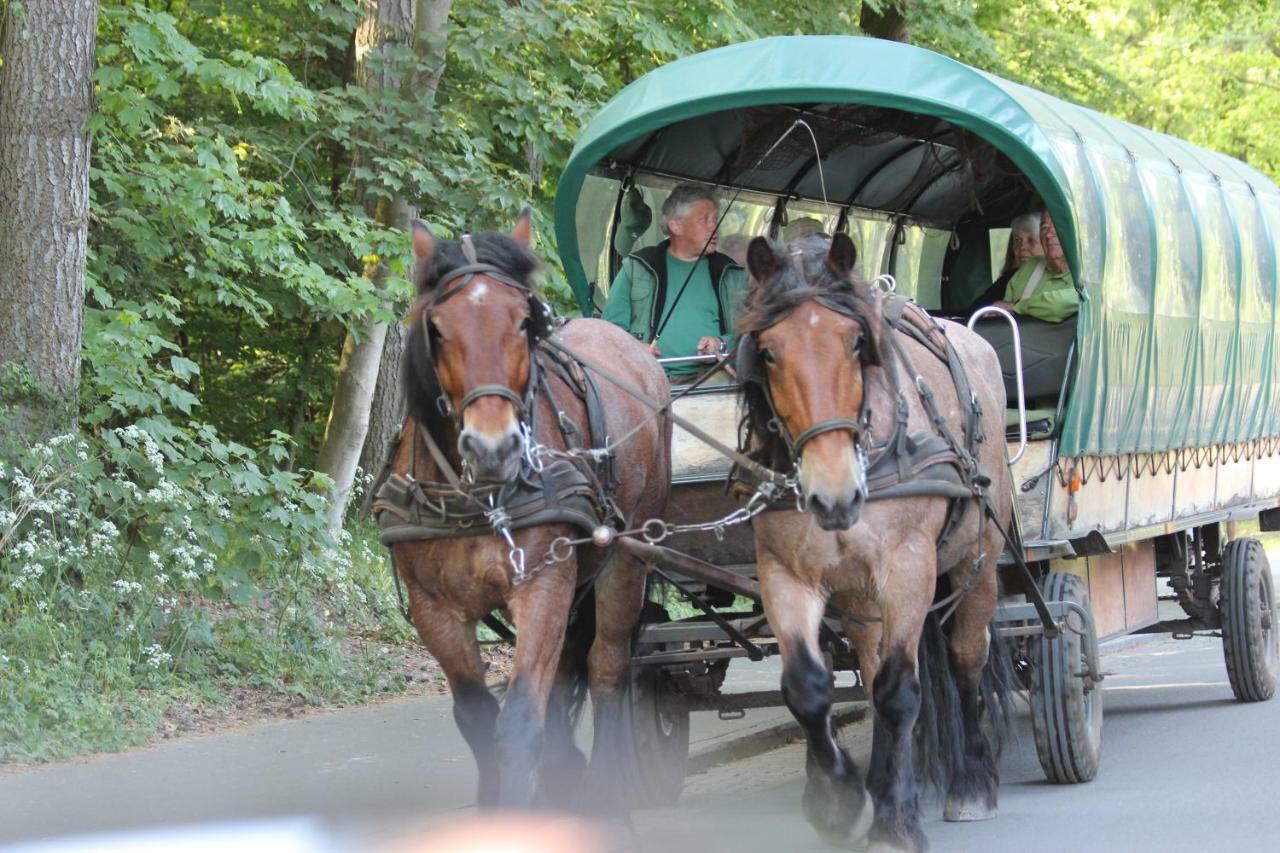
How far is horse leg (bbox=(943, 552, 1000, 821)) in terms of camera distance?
6.62 m

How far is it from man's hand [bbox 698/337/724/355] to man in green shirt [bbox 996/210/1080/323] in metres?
1.50

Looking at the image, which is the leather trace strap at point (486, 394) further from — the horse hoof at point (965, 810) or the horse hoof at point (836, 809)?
the horse hoof at point (965, 810)

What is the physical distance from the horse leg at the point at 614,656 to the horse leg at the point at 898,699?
4.10 ft

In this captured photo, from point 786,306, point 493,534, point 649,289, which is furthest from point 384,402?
point 786,306

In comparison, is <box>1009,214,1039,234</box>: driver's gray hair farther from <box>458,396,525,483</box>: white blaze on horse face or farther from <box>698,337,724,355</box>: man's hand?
<box>458,396,525,483</box>: white blaze on horse face

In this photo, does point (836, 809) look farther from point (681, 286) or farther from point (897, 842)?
point (681, 286)

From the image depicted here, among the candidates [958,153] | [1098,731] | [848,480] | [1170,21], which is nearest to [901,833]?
[848,480]

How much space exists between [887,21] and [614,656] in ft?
36.6

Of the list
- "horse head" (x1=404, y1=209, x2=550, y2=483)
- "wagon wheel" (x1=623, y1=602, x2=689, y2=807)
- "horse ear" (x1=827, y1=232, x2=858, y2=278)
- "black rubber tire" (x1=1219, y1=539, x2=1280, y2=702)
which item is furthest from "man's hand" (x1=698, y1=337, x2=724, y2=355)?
"black rubber tire" (x1=1219, y1=539, x2=1280, y2=702)

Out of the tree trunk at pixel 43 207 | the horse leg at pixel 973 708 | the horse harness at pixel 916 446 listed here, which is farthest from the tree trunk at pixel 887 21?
the horse leg at pixel 973 708

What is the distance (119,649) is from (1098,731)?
4971mm

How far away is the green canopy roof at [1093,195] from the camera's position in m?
7.04

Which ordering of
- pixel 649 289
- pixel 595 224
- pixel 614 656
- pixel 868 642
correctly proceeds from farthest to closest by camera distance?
pixel 595 224
pixel 649 289
pixel 614 656
pixel 868 642

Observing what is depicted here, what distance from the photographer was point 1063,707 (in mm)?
7168
